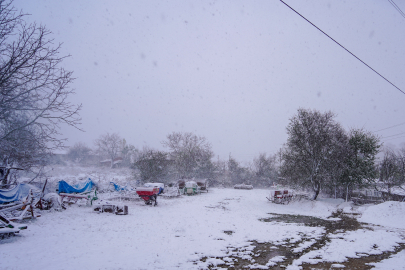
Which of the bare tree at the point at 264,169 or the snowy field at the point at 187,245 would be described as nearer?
the snowy field at the point at 187,245

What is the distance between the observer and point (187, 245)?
6938 millimetres

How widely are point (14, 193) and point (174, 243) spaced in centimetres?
770

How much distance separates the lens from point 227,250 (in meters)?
6.68

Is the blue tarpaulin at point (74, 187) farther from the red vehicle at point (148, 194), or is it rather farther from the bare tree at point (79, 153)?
the bare tree at point (79, 153)

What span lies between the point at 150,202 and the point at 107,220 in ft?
19.3

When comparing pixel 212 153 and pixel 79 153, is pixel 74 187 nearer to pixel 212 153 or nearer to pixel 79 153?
pixel 212 153

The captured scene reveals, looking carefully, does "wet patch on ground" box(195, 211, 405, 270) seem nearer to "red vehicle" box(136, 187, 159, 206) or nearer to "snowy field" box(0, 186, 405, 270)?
"snowy field" box(0, 186, 405, 270)

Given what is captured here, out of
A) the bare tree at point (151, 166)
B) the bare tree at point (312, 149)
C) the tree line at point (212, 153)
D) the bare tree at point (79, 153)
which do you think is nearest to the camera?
the tree line at point (212, 153)

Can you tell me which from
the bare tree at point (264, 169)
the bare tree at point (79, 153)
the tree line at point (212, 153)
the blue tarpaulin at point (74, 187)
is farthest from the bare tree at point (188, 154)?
the bare tree at point (79, 153)

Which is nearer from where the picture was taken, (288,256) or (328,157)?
(288,256)

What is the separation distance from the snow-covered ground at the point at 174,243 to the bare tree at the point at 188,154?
26226 mm

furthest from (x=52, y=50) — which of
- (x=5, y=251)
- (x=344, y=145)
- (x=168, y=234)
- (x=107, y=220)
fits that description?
(x=344, y=145)

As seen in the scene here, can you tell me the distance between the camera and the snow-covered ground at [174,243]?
17.9 feet

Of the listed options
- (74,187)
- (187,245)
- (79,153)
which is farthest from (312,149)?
(79,153)
